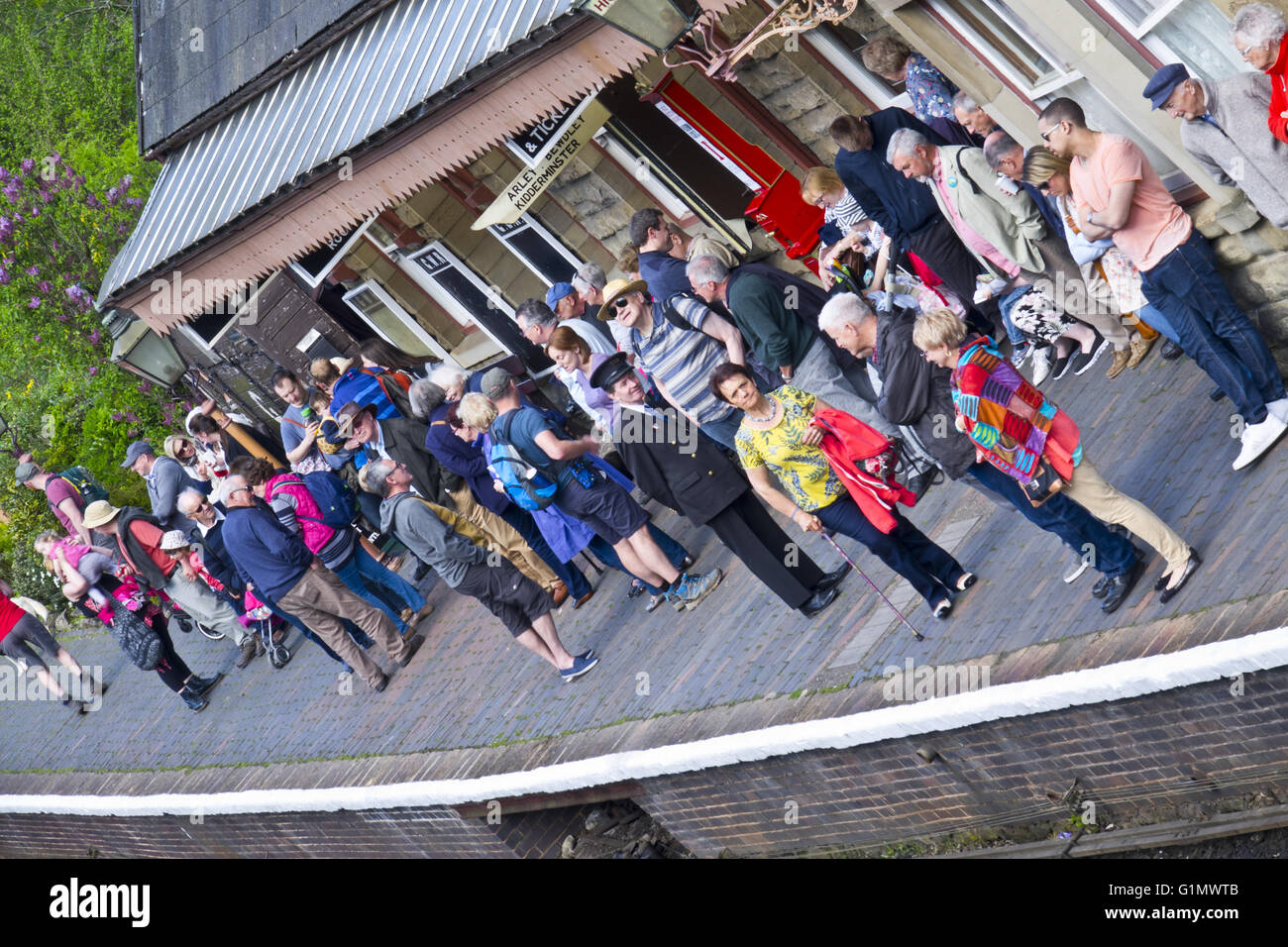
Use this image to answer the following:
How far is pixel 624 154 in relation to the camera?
13461 mm

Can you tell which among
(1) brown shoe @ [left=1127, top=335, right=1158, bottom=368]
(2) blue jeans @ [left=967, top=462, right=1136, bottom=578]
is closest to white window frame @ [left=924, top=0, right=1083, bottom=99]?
(1) brown shoe @ [left=1127, top=335, right=1158, bottom=368]

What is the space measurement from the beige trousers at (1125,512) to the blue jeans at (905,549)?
128cm

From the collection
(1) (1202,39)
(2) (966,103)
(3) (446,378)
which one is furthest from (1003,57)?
(3) (446,378)

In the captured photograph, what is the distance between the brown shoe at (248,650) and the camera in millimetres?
16078

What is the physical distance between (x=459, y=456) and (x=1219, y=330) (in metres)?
5.83

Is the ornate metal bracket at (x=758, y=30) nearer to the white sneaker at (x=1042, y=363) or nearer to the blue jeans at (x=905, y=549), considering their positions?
the white sneaker at (x=1042, y=363)

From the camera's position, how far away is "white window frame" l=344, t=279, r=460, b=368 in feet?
52.6

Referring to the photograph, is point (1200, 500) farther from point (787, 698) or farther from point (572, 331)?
point (572, 331)

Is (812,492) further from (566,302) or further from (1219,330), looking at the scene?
(566,302)

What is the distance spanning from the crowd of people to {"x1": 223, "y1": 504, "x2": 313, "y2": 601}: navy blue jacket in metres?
0.02
